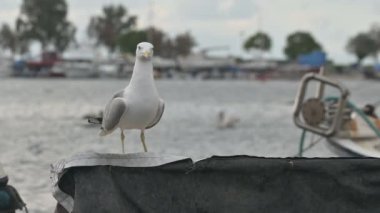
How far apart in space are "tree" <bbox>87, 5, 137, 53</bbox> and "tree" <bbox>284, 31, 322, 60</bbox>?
31794mm

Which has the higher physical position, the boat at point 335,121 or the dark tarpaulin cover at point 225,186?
the dark tarpaulin cover at point 225,186

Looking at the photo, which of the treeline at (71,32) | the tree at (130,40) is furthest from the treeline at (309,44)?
the tree at (130,40)

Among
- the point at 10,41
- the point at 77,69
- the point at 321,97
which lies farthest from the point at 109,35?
the point at 321,97

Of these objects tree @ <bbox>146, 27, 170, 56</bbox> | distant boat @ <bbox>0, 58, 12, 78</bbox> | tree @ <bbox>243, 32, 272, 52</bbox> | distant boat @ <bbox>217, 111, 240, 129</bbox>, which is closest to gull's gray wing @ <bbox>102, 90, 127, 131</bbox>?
distant boat @ <bbox>217, 111, 240, 129</bbox>

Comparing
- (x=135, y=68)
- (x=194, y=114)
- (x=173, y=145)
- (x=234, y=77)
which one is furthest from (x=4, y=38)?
(x=135, y=68)

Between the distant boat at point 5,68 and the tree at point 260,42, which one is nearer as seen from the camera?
the distant boat at point 5,68

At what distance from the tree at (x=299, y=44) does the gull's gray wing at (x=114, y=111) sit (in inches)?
5298

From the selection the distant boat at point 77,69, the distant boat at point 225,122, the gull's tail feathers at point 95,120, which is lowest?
the distant boat at point 77,69

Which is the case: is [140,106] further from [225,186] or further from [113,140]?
[113,140]

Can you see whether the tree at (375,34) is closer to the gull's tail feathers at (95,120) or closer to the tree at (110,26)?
the tree at (110,26)

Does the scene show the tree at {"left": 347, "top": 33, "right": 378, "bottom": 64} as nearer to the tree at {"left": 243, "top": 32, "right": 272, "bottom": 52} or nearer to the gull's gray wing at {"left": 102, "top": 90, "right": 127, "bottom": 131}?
the tree at {"left": 243, "top": 32, "right": 272, "bottom": 52}

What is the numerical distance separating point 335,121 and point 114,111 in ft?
19.2

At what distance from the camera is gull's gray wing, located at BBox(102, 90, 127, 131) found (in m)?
4.54

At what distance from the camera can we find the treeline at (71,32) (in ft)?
403
